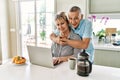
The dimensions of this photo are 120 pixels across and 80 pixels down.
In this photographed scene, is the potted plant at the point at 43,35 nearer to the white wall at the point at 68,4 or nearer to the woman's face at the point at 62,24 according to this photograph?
the white wall at the point at 68,4

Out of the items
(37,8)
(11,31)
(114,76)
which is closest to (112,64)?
(114,76)

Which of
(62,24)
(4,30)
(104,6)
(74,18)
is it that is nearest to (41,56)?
(62,24)

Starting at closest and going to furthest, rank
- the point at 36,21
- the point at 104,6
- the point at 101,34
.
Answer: the point at 104,6, the point at 101,34, the point at 36,21

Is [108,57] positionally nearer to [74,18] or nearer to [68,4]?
[74,18]

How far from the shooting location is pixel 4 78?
1372mm

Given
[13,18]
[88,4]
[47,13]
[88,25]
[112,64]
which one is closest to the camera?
[88,25]

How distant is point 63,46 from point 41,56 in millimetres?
363

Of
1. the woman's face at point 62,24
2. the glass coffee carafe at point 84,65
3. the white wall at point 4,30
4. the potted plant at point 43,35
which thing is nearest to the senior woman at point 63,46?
the woman's face at point 62,24

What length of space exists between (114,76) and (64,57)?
0.70 meters

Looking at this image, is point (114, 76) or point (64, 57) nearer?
point (114, 76)

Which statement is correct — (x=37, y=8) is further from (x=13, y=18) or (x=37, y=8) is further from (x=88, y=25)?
(x=88, y=25)

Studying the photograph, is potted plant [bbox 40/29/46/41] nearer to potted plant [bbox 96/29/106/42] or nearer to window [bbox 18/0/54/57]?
window [bbox 18/0/54/57]

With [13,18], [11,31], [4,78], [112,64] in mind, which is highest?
[13,18]

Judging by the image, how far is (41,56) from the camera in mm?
1697
